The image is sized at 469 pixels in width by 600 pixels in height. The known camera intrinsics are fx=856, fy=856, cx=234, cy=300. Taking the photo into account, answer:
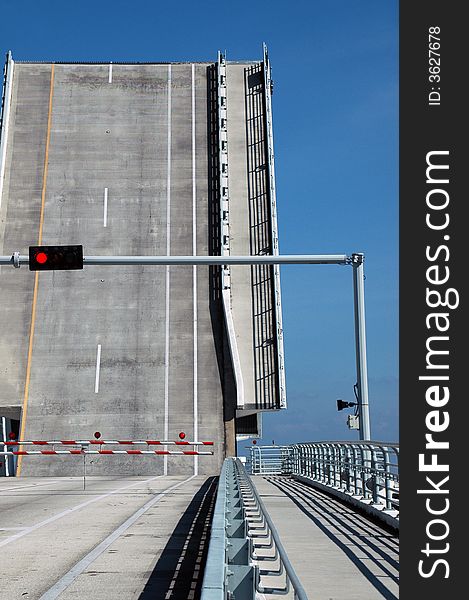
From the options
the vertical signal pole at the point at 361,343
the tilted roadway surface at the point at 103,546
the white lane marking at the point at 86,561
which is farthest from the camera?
the vertical signal pole at the point at 361,343

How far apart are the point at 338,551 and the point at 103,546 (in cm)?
291

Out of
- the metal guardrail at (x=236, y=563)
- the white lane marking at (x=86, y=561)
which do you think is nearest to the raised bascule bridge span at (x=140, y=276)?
the white lane marking at (x=86, y=561)

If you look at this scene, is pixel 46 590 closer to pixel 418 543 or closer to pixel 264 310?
pixel 418 543

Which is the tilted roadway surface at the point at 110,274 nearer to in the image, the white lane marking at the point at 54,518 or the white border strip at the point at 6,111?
the white border strip at the point at 6,111

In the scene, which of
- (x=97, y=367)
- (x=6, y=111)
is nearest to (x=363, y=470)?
(x=97, y=367)

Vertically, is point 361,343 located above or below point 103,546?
above

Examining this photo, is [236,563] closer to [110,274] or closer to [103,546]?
[103,546]

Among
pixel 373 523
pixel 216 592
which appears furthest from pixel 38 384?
pixel 216 592

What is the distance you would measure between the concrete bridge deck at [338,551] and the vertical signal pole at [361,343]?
3251 mm

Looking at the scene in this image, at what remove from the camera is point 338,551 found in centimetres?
1042

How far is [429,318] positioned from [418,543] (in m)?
2.20

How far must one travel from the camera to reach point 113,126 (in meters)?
38.5

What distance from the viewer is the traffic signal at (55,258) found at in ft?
57.3

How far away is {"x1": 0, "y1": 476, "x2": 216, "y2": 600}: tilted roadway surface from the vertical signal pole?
3983mm
